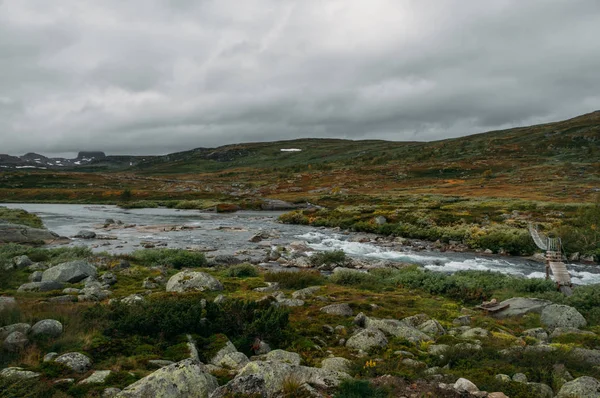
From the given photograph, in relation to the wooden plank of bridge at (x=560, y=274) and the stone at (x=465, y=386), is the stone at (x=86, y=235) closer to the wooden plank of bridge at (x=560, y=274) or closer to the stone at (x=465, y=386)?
the wooden plank of bridge at (x=560, y=274)

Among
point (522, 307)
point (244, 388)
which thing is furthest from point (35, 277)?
point (522, 307)

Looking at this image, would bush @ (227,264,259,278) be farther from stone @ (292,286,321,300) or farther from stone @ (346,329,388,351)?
stone @ (346,329,388,351)

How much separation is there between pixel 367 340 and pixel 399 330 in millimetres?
1426

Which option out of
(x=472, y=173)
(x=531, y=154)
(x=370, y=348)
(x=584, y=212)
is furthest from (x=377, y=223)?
(x=531, y=154)

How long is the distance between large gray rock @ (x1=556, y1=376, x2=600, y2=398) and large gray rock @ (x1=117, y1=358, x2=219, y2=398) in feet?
21.2

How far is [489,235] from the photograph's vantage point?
34.7 m

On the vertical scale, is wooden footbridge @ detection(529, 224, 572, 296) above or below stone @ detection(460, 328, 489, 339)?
below

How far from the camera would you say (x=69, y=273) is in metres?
16.7

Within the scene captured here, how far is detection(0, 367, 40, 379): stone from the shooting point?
6593mm

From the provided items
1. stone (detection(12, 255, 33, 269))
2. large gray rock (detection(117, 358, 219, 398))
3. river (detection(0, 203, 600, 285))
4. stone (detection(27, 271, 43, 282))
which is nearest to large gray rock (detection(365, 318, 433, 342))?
large gray rock (detection(117, 358, 219, 398))

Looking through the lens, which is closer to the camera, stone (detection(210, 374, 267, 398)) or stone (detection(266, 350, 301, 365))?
stone (detection(210, 374, 267, 398))

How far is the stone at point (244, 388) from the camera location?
20.9 ft

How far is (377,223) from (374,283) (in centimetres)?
2649

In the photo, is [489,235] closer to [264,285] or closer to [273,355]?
[264,285]
